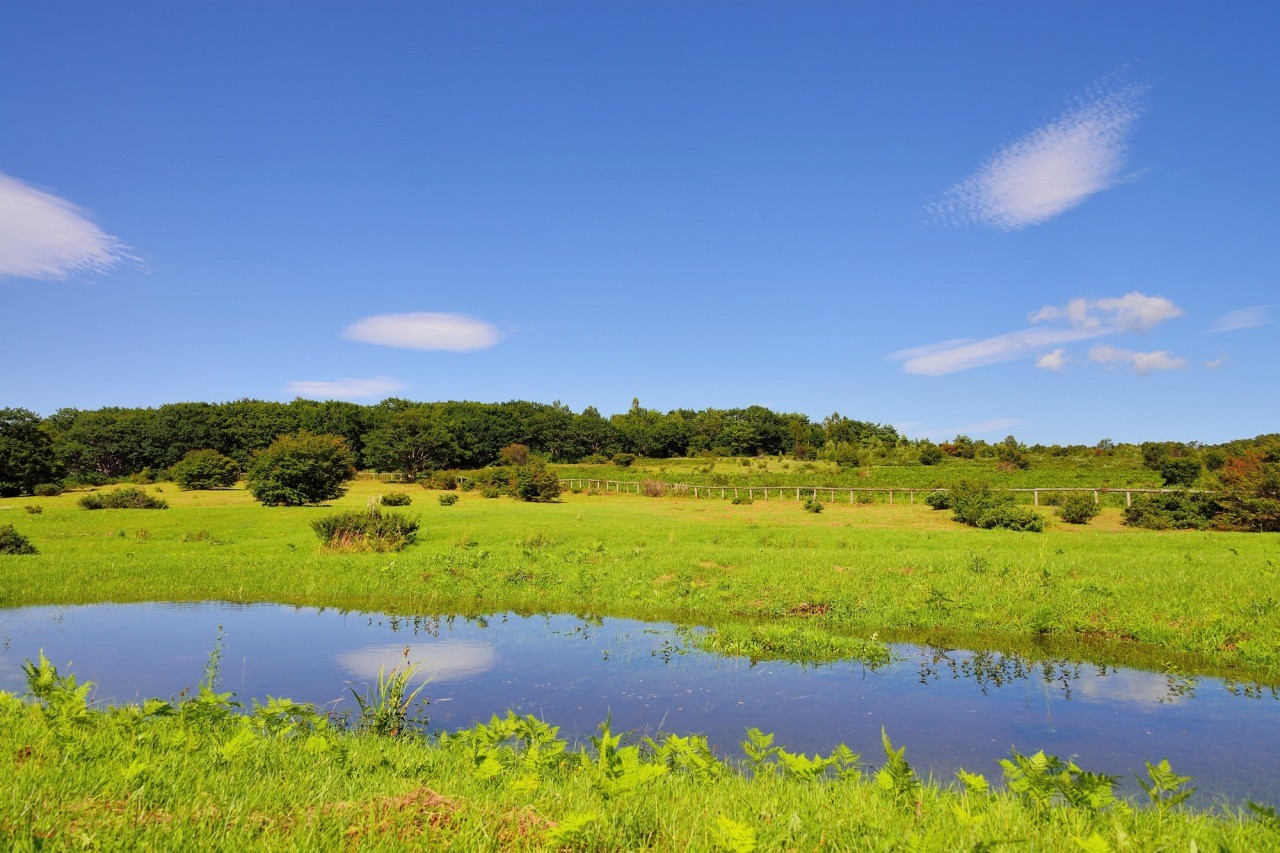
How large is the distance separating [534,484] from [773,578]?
4264cm

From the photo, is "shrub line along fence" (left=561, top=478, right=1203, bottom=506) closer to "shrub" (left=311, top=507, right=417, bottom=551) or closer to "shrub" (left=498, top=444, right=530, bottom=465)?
"shrub" (left=498, top=444, right=530, bottom=465)

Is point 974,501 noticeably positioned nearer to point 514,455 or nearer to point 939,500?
point 939,500

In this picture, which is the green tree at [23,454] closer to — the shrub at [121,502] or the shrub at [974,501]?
the shrub at [121,502]

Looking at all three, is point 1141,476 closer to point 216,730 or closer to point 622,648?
point 622,648

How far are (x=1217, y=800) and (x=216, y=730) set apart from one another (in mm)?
10783

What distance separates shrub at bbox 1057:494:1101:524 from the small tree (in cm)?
5024

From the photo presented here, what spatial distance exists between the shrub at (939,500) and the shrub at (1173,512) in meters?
10.2

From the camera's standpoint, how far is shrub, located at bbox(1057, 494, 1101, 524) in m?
41.2

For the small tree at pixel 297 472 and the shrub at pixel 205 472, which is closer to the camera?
the small tree at pixel 297 472

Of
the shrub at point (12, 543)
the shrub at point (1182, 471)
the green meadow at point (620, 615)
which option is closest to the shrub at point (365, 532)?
the green meadow at point (620, 615)

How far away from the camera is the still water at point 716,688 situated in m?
10.6

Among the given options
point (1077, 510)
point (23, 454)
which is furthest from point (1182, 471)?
point (23, 454)

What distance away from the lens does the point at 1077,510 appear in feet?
136

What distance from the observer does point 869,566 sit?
23.2 meters
